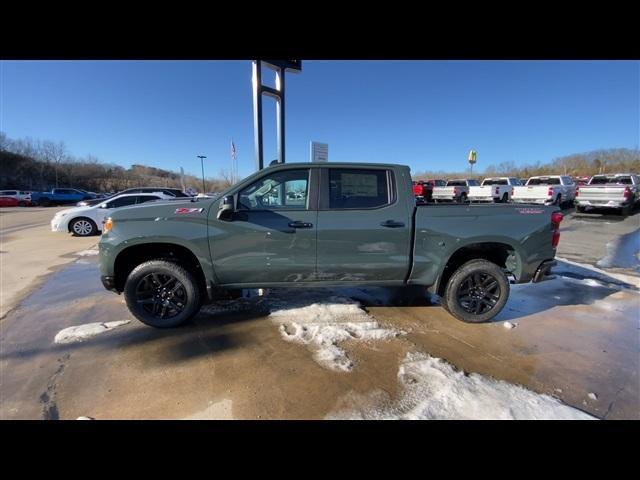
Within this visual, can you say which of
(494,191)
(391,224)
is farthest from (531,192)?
(391,224)

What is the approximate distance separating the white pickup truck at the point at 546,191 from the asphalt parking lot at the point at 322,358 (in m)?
13.1

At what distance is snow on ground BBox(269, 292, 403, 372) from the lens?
2.91 m

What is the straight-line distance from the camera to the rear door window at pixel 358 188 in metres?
3.36

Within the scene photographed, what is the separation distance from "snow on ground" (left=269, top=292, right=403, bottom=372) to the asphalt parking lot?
0.02 meters

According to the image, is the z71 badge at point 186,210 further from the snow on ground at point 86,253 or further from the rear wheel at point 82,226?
the rear wheel at point 82,226

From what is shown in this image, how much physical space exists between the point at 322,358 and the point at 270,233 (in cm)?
140

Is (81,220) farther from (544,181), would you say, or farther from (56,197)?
(56,197)

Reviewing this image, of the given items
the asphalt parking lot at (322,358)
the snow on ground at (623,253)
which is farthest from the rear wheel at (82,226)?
the snow on ground at (623,253)

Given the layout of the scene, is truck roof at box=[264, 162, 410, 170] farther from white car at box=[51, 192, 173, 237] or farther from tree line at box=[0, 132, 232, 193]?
tree line at box=[0, 132, 232, 193]

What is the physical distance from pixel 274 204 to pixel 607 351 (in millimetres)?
3822

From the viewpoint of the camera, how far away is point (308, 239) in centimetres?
325

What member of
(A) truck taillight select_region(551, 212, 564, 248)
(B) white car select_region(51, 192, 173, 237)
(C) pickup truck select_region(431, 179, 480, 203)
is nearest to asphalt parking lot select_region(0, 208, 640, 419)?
(A) truck taillight select_region(551, 212, 564, 248)
